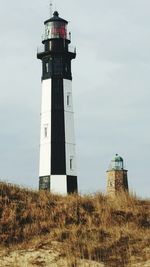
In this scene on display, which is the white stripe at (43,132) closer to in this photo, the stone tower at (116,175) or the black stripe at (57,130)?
the black stripe at (57,130)

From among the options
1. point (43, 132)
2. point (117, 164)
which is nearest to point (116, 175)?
point (117, 164)

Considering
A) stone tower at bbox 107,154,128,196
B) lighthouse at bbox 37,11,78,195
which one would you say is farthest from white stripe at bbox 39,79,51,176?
stone tower at bbox 107,154,128,196

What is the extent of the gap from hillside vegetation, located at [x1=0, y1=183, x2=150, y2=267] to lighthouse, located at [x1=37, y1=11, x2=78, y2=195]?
61.1 ft

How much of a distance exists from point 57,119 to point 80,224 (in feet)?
71.5

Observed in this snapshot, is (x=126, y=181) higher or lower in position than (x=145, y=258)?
higher

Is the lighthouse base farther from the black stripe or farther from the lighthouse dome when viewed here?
the lighthouse dome

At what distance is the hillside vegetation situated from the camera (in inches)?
484

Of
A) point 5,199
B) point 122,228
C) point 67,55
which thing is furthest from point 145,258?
point 67,55

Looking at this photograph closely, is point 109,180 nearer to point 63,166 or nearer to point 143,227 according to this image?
point 63,166

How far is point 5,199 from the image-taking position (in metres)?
14.3

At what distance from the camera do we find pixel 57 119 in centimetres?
3516

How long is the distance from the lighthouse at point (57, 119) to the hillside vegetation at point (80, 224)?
18623mm

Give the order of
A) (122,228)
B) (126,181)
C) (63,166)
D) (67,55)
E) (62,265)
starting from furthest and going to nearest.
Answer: (126,181)
(67,55)
(63,166)
(122,228)
(62,265)

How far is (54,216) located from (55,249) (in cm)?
170
